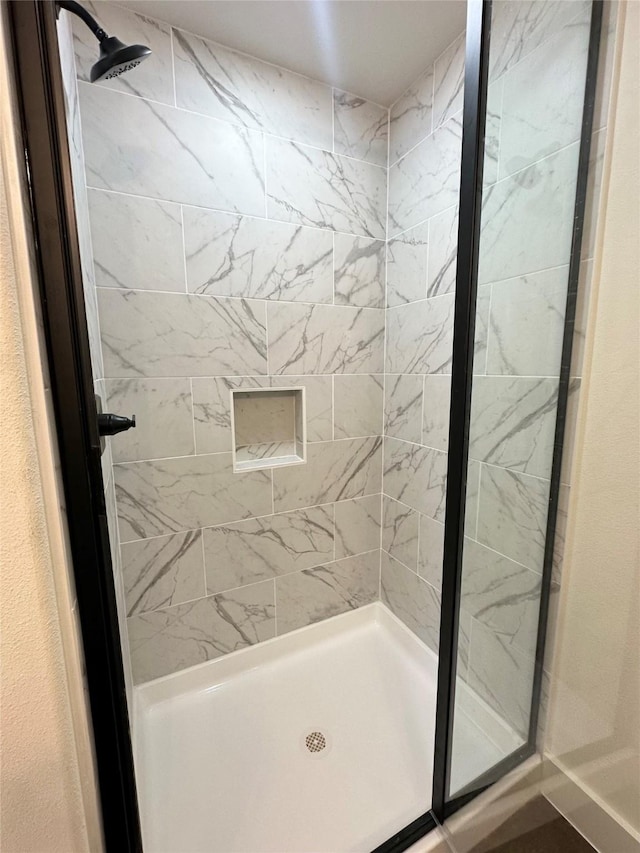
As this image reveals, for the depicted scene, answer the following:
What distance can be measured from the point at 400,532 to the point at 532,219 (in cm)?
129

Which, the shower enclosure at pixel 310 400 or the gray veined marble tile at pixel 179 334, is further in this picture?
the gray veined marble tile at pixel 179 334

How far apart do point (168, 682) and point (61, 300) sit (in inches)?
59.5

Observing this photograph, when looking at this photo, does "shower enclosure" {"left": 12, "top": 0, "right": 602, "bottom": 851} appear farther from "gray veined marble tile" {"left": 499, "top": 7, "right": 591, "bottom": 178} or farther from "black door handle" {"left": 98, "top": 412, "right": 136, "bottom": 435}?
"black door handle" {"left": 98, "top": 412, "right": 136, "bottom": 435}

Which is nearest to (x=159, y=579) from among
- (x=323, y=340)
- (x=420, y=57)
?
(x=323, y=340)

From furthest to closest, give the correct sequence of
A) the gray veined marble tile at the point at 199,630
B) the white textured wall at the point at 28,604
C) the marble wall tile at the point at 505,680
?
1. the gray veined marble tile at the point at 199,630
2. the marble wall tile at the point at 505,680
3. the white textured wall at the point at 28,604

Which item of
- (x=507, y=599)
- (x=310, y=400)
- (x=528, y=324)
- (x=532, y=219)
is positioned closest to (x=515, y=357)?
(x=528, y=324)

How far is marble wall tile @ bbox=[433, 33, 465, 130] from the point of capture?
123cm

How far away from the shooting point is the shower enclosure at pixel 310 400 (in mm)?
772

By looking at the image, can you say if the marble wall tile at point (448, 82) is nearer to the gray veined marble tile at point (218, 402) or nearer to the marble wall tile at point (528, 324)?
the marble wall tile at point (528, 324)

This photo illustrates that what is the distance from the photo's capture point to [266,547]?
1.54 meters

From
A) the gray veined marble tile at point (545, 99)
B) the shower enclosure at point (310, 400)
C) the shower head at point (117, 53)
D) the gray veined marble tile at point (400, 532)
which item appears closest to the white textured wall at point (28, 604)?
the shower enclosure at point (310, 400)

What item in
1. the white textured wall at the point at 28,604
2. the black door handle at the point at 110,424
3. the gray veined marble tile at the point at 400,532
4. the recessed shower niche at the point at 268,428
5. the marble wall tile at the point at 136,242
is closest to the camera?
the white textured wall at the point at 28,604

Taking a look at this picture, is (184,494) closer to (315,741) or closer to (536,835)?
(315,741)

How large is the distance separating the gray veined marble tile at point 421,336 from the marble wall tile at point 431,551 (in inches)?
25.0
